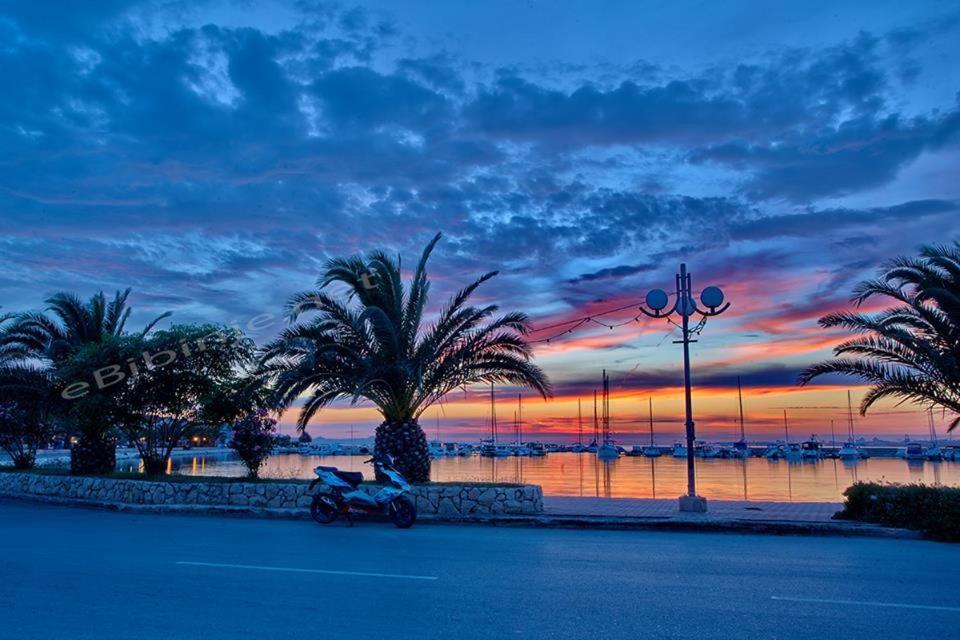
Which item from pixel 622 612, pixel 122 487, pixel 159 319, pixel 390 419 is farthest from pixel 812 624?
pixel 159 319

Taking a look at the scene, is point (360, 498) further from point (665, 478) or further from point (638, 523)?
point (665, 478)

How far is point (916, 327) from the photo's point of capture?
53.5 ft

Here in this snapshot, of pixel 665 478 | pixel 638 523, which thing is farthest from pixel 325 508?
pixel 665 478

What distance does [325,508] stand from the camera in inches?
601

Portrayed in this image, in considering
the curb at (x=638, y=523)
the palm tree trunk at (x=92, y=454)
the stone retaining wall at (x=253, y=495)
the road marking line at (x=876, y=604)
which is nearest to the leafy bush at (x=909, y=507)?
the curb at (x=638, y=523)

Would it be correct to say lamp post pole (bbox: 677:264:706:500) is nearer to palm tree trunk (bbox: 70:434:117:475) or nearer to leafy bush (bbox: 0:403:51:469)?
palm tree trunk (bbox: 70:434:117:475)

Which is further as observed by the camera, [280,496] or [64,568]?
[280,496]

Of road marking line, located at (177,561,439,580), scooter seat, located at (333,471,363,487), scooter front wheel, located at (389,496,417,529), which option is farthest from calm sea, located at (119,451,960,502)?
road marking line, located at (177,561,439,580)

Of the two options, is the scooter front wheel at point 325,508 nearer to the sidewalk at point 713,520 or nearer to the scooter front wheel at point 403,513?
the scooter front wheel at point 403,513

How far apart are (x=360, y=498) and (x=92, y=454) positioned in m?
13.2

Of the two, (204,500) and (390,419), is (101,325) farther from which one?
(390,419)

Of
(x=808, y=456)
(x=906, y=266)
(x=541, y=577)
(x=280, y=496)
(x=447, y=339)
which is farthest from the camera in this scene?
(x=808, y=456)

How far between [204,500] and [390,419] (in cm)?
482

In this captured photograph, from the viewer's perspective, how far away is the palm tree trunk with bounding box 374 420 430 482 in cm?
1808
